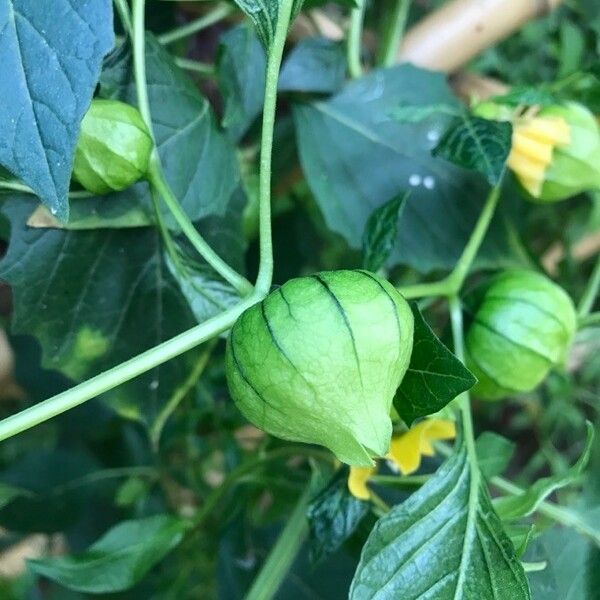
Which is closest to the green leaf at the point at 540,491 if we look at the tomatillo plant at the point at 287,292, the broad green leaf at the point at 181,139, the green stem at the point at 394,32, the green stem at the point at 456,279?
the tomatillo plant at the point at 287,292

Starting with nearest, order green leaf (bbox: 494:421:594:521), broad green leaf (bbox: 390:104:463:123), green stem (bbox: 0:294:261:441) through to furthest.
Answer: green stem (bbox: 0:294:261:441) → green leaf (bbox: 494:421:594:521) → broad green leaf (bbox: 390:104:463:123)

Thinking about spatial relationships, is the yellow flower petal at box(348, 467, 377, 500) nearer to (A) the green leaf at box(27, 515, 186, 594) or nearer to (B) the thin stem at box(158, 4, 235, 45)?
(A) the green leaf at box(27, 515, 186, 594)

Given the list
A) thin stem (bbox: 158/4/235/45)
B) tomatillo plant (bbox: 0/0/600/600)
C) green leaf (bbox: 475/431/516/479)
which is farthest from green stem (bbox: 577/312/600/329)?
thin stem (bbox: 158/4/235/45)

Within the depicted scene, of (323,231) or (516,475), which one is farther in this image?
(516,475)

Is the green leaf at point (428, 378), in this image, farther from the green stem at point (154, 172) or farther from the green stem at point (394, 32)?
the green stem at point (394, 32)

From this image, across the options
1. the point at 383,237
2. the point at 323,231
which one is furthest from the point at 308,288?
the point at 323,231

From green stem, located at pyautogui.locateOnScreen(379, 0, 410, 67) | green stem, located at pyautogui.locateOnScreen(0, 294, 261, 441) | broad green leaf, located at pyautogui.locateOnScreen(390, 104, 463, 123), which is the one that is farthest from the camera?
→ green stem, located at pyautogui.locateOnScreen(379, 0, 410, 67)

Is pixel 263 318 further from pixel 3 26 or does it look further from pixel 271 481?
pixel 271 481

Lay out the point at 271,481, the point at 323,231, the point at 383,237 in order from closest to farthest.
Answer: the point at 383,237 < the point at 271,481 < the point at 323,231
